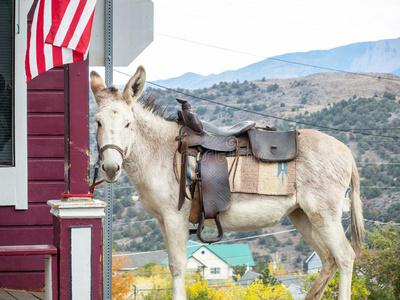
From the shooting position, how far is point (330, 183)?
360 cm

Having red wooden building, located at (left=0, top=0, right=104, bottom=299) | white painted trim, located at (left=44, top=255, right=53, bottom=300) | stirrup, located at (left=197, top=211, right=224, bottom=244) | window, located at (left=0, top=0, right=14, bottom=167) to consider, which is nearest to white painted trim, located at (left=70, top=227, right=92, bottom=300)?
white painted trim, located at (left=44, top=255, right=53, bottom=300)

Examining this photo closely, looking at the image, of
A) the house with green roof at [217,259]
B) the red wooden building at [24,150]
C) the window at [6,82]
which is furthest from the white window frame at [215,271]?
the window at [6,82]

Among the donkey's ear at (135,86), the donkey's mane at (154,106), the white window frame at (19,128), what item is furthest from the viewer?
the white window frame at (19,128)

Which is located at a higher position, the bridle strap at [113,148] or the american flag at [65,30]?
the american flag at [65,30]

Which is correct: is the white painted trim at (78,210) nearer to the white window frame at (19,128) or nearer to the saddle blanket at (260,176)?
the saddle blanket at (260,176)

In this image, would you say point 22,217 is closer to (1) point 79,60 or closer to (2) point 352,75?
(1) point 79,60

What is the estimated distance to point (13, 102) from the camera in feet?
15.3

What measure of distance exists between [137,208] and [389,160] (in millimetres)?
8304

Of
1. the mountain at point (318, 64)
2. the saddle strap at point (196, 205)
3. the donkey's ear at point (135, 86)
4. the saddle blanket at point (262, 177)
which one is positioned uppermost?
the mountain at point (318, 64)

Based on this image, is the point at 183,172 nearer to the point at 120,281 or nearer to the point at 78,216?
the point at 78,216

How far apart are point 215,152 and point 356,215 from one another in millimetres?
1199

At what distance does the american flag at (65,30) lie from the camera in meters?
3.10

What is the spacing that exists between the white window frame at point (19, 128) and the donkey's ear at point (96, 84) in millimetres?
1489

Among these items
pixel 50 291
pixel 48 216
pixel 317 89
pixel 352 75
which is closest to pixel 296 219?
pixel 50 291
